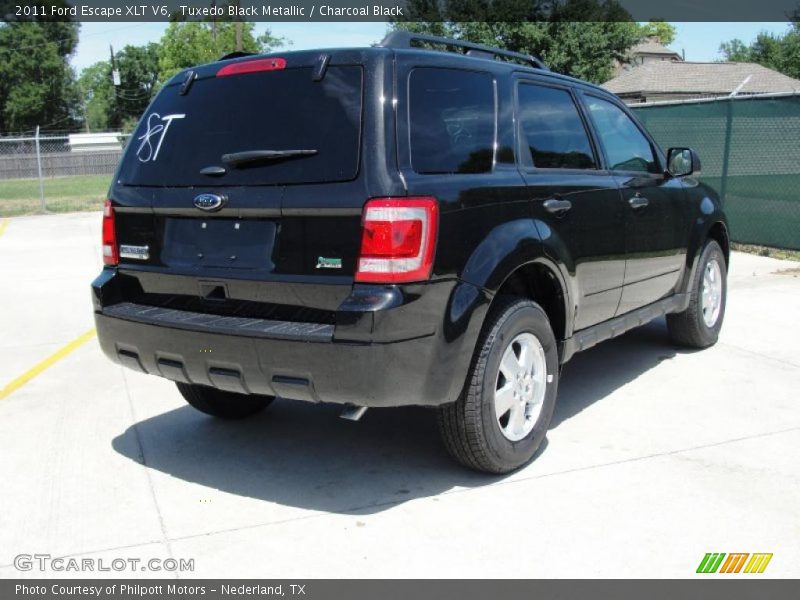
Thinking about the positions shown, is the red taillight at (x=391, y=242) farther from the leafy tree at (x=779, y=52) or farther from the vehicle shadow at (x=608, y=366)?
the leafy tree at (x=779, y=52)

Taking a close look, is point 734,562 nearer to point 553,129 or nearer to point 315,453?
point 315,453

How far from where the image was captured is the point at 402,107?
11.2ft

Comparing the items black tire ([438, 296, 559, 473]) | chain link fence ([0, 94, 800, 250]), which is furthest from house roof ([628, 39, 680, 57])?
black tire ([438, 296, 559, 473])

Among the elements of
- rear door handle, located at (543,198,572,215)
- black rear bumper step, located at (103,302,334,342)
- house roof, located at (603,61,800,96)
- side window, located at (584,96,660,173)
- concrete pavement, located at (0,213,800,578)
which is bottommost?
concrete pavement, located at (0,213,800,578)

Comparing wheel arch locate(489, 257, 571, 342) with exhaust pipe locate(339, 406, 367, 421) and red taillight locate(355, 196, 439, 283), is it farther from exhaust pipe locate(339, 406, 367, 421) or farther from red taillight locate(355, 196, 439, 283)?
exhaust pipe locate(339, 406, 367, 421)

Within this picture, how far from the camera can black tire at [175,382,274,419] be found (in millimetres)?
4699

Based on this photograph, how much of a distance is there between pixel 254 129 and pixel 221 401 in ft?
5.86

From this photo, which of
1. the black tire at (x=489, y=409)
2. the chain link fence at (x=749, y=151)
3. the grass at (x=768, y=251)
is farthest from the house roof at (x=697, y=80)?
the black tire at (x=489, y=409)

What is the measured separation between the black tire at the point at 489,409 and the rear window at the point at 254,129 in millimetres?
985

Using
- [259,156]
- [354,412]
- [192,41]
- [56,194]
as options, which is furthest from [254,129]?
[192,41]

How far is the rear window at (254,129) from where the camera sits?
342 centimetres

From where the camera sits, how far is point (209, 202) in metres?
3.62
